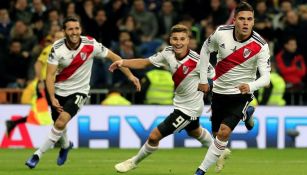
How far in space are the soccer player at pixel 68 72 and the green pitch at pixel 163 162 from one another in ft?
2.15

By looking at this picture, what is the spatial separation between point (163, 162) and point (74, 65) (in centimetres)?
257

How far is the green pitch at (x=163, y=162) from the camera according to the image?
15.1 m

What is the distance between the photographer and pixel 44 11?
2516cm

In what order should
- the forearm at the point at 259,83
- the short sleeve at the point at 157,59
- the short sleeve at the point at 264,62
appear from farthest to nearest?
the short sleeve at the point at 157,59 → the short sleeve at the point at 264,62 → the forearm at the point at 259,83

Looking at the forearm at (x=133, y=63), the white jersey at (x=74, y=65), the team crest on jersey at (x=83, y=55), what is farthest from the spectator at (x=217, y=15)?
the forearm at (x=133, y=63)

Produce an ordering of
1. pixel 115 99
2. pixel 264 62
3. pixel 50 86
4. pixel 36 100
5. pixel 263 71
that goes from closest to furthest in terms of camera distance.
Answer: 1. pixel 263 71
2. pixel 264 62
3. pixel 50 86
4. pixel 36 100
5. pixel 115 99

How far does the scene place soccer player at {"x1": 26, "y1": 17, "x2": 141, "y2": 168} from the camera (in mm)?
15616

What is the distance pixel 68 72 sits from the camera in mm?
16031

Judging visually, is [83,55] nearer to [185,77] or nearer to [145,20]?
[185,77]

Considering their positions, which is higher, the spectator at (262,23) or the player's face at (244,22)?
the player's face at (244,22)

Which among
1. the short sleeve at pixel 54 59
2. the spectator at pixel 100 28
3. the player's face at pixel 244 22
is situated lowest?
the spectator at pixel 100 28

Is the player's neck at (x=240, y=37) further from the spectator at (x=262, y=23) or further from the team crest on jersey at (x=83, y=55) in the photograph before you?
the spectator at (x=262, y=23)

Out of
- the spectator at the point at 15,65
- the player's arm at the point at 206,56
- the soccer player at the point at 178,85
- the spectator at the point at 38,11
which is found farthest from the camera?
the spectator at the point at 38,11

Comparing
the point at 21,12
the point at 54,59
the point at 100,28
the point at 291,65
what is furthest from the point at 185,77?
the point at 21,12
